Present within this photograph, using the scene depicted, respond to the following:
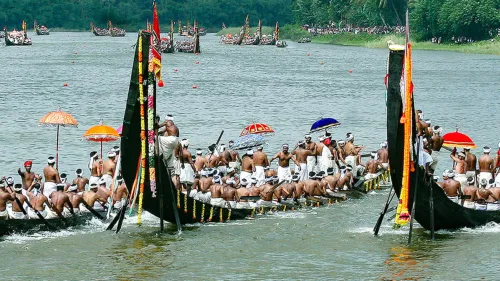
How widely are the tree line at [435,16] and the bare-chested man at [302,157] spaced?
3275 inches

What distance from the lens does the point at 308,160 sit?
106 feet

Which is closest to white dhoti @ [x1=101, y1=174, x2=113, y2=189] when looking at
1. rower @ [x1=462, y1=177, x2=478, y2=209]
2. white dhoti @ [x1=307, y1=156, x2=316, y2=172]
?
white dhoti @ [x1=307, y1=156, x2=316, y2=172]

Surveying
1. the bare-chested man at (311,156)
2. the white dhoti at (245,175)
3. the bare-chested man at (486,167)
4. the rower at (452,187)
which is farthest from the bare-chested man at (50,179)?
the bare-chested man at (486,167)

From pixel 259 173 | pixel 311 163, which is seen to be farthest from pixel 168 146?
pixel 311 163

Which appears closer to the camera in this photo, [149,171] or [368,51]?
[149,171]

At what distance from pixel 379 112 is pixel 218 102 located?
37.1 ft

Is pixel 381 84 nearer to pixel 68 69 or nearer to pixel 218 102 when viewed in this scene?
pixel 218 102

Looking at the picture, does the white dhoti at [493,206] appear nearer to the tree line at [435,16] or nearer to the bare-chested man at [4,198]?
the bare-chested man at [4,198]

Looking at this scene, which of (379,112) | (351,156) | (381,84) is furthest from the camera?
(381,84)

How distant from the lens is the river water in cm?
2381

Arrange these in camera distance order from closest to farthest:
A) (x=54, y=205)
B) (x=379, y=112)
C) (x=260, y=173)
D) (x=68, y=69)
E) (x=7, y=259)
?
(x=7, y=259), (x=54, y=205), (x=260, y=173), (x=379, y=112), (x=68, y=69)

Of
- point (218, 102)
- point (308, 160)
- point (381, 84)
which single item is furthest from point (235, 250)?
point (381, 84)

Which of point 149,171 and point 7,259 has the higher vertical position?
point 149,171

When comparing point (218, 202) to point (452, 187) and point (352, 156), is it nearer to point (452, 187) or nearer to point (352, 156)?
point (452, 187)
